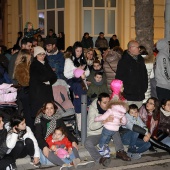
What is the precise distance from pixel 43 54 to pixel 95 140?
6.24ft

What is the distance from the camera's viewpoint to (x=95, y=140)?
23.9 ft

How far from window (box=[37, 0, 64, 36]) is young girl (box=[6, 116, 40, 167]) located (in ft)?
40.3

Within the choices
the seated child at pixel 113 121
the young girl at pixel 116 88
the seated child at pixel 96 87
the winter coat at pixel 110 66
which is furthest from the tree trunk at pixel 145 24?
the seated child at pixel 113 121

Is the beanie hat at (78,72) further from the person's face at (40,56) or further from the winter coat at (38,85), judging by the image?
the person's face at (40,56)

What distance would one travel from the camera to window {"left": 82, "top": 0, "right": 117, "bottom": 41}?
60.5 ft

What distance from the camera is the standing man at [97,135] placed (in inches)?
280

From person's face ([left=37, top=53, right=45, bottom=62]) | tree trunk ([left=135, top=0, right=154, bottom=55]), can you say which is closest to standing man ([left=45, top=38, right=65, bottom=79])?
person's face ([left=37, top=53, right=45, bottom=62])

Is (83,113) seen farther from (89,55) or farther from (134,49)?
(89,55)

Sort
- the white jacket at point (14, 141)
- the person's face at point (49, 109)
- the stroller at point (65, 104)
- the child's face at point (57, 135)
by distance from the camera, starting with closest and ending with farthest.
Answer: the white jacket at point (14, 141) < the child's face at point (57, 135) < the person's face at point (49, 109) < the stroller at point (65, 104)

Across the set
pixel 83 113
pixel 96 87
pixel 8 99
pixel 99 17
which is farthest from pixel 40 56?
pixel 99 17

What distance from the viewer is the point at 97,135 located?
24.2ft

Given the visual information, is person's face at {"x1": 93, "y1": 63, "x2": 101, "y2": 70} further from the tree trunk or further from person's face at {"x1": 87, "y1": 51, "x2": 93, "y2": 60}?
the tree trunk

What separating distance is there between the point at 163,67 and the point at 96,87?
4.80 feet

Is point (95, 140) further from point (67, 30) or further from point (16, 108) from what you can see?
point (67, 30)
